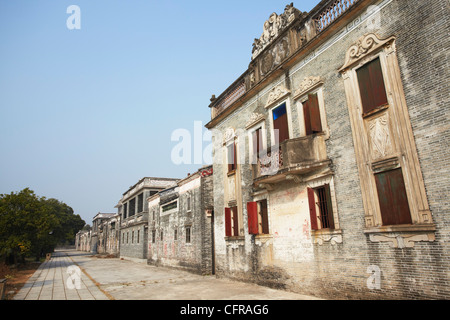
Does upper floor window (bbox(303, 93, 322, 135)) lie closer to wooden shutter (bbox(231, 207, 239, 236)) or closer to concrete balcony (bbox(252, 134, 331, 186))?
concrete balcony (bbox(252, 134, 331, 186))

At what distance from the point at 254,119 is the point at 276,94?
1658mm

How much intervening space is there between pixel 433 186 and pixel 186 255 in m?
14.5

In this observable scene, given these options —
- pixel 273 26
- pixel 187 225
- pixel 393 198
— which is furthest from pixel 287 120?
Result: pixel 187 225

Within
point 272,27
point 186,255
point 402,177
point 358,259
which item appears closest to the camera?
point 402,177

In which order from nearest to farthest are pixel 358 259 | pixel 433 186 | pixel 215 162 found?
pixel 433 186 → pixel 358 259 → pixel 215 162

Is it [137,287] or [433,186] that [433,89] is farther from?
[137,287]

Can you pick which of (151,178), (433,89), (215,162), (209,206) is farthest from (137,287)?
(151,178)

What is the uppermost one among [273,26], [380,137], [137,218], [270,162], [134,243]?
[273,26]

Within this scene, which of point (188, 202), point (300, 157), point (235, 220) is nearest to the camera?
point (300, 157)

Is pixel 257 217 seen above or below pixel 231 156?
below

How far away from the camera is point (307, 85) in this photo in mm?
9609

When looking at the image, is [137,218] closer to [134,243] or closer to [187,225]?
[134,243]

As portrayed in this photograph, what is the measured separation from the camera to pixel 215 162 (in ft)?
50.3

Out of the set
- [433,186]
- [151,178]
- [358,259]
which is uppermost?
[151,178]
